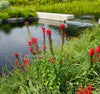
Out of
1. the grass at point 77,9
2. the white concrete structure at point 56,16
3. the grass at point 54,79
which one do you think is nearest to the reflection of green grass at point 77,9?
the grass at point 77,9

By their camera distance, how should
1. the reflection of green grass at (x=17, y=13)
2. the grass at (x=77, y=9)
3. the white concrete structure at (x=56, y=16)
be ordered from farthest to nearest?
the grass at (x=77, y=9) → the reflection of green grass at (x=17, y=13) → the white concrete structure at (x=56, y=16)

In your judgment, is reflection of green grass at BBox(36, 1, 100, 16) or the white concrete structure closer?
the white concrete structure

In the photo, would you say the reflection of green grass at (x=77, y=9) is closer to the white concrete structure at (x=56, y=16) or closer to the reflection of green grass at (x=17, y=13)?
the white concrete structure at (x=56, y=16)

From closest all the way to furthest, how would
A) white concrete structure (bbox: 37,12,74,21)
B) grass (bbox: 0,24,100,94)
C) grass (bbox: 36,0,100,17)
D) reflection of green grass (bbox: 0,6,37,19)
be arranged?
1. grass (bbox: 0,24,100,94)
2. white concrete structure (bbox: 37,12,74,21)
3. reflection of green grass (bbox: 0,6,37,19)
4. grass (bbox: 36,0,100,17)

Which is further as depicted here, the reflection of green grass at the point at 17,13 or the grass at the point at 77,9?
the grass at the point at 77,9

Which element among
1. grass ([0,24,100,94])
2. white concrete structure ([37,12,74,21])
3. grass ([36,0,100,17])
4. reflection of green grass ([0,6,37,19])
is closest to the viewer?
grass ([0,24,100,94])

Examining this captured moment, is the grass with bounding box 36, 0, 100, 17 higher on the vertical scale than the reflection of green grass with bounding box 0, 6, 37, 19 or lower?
lower

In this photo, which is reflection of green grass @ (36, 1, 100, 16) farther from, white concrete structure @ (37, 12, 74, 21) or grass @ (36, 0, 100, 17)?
white concrete structure @ (37, 12, 74, 21)

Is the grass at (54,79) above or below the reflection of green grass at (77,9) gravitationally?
above

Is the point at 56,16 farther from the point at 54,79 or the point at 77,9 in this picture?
the point at 54,79

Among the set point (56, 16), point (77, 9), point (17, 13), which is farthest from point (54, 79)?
point (77, 9)

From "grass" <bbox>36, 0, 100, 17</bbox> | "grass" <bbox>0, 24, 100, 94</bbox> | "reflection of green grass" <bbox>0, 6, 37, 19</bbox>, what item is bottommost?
"grass" <bbox>36, 0, 100, 17</bbox>

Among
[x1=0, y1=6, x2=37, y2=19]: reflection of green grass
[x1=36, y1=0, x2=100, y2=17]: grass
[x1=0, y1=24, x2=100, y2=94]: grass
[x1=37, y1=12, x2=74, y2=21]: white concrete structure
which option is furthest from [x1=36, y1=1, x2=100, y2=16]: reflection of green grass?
[x1=0, y1=24, x2=100, y2=94]: grass

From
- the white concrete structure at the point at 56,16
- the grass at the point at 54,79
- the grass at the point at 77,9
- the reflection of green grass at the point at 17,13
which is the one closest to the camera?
the grass at the point at 54,79
